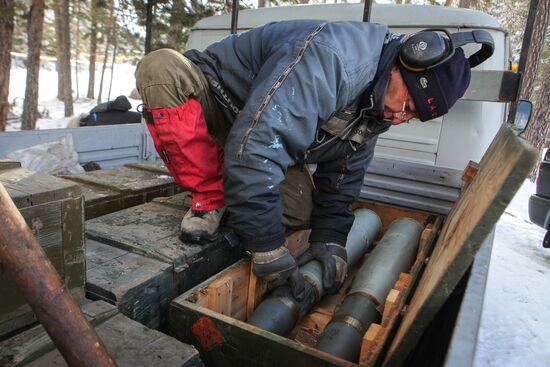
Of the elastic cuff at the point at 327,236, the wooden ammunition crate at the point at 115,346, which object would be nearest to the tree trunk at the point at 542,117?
the elastic cuff at the point at 327,236

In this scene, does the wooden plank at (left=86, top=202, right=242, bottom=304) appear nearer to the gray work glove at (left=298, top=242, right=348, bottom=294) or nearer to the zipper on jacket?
the gray work glove at (left=298, top=242, right=348, bottom=294)

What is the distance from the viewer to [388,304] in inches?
67.7

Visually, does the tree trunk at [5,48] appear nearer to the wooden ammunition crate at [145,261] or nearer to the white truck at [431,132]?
the white truck at [431,132]

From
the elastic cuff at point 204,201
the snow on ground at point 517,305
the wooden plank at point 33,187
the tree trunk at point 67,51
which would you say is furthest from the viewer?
the tree trunk at point 67,51

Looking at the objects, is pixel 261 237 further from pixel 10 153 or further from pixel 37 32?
pixel 37 32

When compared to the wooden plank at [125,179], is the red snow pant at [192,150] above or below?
above

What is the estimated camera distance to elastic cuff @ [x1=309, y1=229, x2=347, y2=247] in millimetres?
2596

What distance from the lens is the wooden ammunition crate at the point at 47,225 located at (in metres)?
1.35

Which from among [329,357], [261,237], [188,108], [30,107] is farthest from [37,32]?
[329,357]

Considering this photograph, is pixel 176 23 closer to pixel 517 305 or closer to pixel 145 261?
pixel 145 261

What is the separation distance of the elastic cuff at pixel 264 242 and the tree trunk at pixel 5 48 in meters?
6.52

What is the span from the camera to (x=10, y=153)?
3.73 metres

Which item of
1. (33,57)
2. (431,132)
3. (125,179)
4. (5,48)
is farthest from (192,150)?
(33,57)

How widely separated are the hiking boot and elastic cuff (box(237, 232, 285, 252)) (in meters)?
0.37
